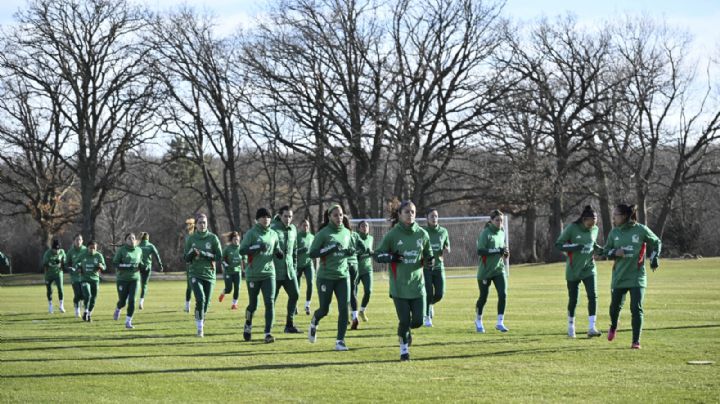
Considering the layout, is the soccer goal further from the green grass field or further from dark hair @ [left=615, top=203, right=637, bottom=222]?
dark hair @ [left=615, top=203, right=637, bottom=222]

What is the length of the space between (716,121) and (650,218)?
1585 cm

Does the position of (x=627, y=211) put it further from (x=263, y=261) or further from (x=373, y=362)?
(x=263, y=261)

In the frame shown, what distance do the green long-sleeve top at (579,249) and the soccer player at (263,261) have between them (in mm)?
4924

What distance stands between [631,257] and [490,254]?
3689 millimetres

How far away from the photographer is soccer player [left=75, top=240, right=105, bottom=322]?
25609 millimetres

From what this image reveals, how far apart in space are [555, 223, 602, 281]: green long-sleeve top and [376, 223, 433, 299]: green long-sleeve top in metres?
3.76

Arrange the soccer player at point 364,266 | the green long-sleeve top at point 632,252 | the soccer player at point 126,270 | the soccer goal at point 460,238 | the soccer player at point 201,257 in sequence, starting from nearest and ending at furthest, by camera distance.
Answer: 1. the green long-sleeve top at point 632,252
2. the soccer player at point 201,257
3. the soccer player at point 364,266
4. the soccer player at point 126,270
5. the soccer goal at point 460,238

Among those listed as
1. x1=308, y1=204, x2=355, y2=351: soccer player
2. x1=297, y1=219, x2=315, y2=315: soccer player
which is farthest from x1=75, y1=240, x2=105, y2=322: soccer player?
x1=308, y1=204, x2=355, y2=351: soccer player

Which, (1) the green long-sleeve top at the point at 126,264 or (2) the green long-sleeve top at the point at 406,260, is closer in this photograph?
(2) the green long-sleeve top at the point at 406,260

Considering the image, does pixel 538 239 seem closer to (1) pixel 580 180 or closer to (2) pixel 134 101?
(1) pixel 580 180

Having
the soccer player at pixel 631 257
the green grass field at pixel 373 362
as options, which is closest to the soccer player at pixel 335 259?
the green grass field at pixel 373 362

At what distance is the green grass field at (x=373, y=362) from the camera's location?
11.5 meters

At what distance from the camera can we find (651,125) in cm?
6706

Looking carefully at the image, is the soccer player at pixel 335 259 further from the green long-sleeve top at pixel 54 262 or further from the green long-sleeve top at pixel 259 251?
the green long-sleeve top at pixel 54 262
